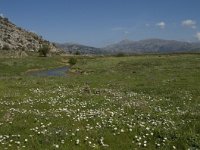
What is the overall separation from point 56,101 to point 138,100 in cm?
690

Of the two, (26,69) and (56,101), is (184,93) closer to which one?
(56,101)

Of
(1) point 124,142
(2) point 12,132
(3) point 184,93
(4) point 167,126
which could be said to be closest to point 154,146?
(1) point 124,142

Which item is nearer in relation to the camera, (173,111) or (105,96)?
(173,111)

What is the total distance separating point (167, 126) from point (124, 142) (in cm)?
361

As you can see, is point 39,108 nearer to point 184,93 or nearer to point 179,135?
point 179,135

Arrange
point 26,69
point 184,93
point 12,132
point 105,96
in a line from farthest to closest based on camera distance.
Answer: point 26,69 → point 184,93 → point 105,96 → point 12,132

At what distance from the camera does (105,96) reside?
31188 mm

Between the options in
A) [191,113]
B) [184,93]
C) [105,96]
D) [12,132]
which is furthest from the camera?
[184,93]

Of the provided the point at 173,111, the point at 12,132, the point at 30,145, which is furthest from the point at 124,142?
the point at 173,111

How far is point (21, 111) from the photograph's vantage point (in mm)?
24734

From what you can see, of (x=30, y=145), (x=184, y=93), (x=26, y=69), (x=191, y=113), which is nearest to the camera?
(x=30, y=145)

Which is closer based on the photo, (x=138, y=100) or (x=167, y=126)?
(x=167, y=126)

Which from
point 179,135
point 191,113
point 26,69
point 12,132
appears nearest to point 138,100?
point 191,113

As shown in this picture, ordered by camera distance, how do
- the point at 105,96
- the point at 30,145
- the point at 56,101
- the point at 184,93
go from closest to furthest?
the point at 30,145 < the point at 56,101 < the point at 105,96 < the point at 184,93
